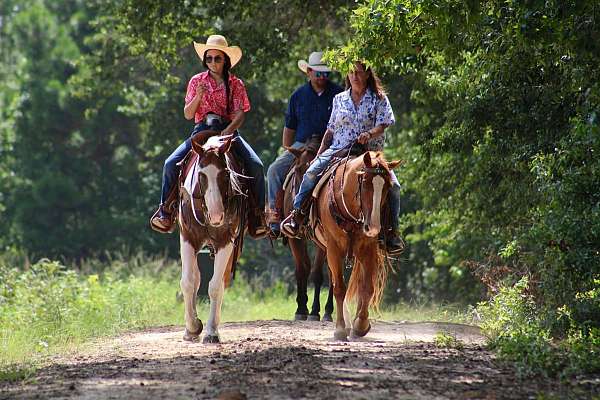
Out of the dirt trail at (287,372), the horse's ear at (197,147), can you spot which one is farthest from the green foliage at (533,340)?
the horse's ear at (197,147)

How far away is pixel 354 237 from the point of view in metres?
13.2

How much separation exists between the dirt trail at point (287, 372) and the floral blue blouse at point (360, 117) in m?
2.08

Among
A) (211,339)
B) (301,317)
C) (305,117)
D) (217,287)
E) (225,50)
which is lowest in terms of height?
(211,339)

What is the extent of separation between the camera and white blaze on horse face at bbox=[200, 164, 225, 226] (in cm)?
1284

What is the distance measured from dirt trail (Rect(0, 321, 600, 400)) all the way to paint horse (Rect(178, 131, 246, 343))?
46 centimetres

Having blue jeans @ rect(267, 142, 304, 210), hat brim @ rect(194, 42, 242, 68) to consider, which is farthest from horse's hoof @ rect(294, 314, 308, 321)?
hat brim @ rect(194, 42, 242, 68)

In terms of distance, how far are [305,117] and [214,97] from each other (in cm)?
239

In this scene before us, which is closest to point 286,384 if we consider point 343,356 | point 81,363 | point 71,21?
point 343,356

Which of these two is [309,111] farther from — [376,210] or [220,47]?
[376,210]

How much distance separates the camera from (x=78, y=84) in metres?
25.8

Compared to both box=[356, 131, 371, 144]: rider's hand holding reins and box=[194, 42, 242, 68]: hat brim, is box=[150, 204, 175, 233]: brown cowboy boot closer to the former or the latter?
box=[194, 42, 242, 68]: hat brim

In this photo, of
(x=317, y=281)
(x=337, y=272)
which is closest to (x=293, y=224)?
(x=337, y=272)

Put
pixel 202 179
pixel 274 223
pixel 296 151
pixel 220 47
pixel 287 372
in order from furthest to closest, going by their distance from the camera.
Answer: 1. pixel 274 223
2. pixel 296 151
3. pixel 220 47
4. pixel 202 179
5. pixel 287 372

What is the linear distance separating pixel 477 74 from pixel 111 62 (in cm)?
1131
